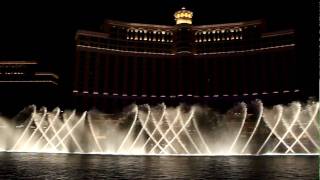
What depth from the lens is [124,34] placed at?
311 feet

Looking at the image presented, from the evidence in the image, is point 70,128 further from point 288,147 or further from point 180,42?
point 180,42

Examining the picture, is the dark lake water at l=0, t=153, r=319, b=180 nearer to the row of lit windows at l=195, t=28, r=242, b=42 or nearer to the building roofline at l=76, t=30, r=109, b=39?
the building roofline at l=76, t=30, r=109, b=39

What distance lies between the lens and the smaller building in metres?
88.6

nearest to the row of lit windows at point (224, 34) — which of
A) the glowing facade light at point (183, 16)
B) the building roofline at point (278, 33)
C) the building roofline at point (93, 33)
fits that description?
the building roofline at point (278, 33)

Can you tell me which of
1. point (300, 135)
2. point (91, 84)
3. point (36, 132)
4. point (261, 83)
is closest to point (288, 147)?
point (300, 135)

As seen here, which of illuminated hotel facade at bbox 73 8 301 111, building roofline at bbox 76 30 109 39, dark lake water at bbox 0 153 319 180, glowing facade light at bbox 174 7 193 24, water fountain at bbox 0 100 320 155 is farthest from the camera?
glowing facade light at bbox 174 7 193 24

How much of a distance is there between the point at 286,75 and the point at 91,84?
43.1m

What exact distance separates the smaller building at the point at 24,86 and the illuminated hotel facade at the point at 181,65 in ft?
22.4

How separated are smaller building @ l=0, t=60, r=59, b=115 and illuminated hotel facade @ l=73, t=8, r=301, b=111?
6.83m

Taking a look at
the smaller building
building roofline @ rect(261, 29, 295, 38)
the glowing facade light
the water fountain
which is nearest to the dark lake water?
the water fountain

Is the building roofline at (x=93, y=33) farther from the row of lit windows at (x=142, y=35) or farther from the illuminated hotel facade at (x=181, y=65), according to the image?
the row of lit windows at (x=142, y=35)

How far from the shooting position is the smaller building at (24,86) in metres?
88.6

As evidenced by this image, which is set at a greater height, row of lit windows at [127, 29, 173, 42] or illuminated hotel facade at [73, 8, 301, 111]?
row of lit windows at [127, 29, 173, 42]

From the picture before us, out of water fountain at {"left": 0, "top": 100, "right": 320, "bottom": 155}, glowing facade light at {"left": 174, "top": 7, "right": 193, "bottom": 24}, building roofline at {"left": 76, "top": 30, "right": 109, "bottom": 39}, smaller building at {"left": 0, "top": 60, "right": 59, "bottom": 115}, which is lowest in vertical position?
water fountain at {"left": 0, "top": 100, "right": 320, "bottom": 155}
